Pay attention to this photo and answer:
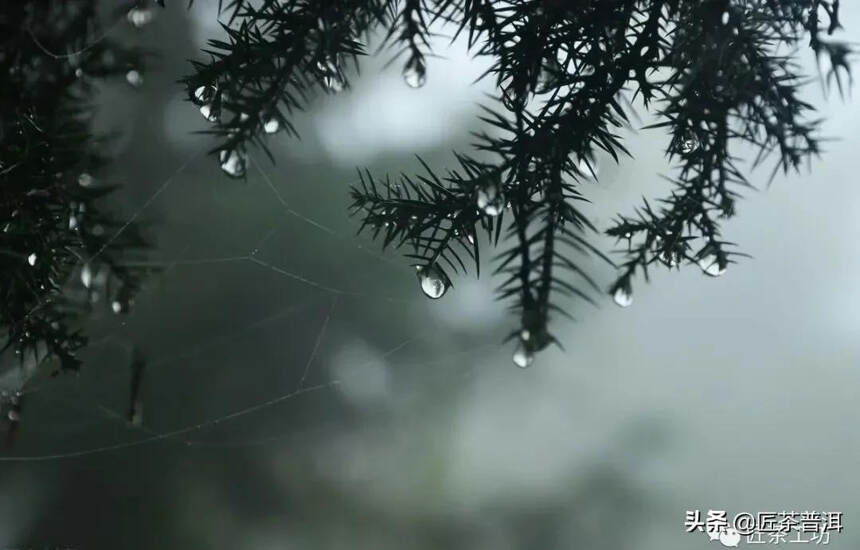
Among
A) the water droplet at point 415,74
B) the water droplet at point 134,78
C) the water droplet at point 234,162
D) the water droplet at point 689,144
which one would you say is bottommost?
the water droplet at point 234,162

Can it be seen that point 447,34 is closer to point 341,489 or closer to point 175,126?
point 175,126

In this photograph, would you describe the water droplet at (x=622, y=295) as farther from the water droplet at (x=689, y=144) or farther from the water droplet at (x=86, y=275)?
the water droplet at (x=86, y=275)

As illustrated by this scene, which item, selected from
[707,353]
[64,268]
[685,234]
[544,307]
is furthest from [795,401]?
[64,268]

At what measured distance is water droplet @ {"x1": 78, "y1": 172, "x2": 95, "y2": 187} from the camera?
36 cm

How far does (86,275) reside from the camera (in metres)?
0.38

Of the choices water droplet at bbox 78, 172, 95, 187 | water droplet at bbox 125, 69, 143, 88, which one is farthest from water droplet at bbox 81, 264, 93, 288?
water droplet at bbox 125, 69, 143, 88

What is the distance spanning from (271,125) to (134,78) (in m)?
0.27

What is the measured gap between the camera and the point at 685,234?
0.93 ft

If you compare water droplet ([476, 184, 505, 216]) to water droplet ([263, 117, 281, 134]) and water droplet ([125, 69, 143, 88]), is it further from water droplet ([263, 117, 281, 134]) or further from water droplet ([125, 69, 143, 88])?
water droplet ([125, 69, 143, 88])

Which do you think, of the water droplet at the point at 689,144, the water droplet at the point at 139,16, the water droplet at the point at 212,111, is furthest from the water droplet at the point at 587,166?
the water droplet at the point at 139,16

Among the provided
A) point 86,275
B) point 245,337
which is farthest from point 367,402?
point 86,275

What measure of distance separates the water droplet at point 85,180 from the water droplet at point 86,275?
5 cm

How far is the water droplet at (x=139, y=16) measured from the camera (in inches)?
14.4

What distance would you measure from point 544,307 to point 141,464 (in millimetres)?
455
